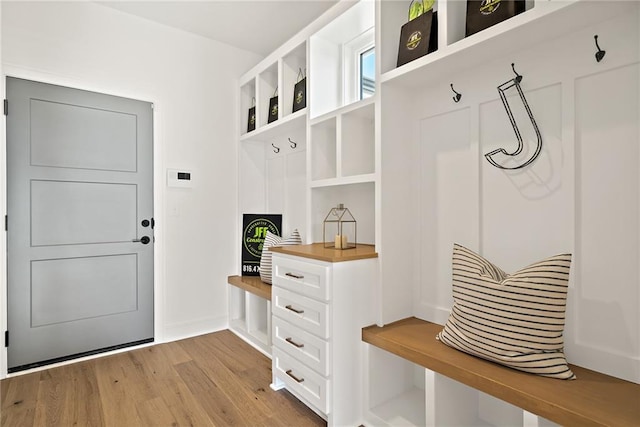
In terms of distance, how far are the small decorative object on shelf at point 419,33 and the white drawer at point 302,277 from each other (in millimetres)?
1216

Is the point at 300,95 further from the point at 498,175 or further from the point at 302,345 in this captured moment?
the point at 302,345

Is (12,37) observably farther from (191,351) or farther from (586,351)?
(586,351)

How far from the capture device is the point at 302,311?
1.93 m

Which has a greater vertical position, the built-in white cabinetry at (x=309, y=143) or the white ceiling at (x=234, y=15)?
the white ceiling at (x=234, y=15)

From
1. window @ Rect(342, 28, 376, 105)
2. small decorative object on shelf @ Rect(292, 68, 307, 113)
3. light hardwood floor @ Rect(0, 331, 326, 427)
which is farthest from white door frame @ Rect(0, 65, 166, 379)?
window @ Rect(342, 28, 376, 105)

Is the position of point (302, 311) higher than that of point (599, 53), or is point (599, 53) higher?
point (599, 53)

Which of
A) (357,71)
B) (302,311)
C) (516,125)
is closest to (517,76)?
(516,125)

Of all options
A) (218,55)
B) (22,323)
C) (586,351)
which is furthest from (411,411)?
(218,55)

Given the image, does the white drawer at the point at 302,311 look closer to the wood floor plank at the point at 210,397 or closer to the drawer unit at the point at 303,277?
the drawer unit at the point at 303,277

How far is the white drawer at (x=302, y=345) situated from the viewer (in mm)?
1777

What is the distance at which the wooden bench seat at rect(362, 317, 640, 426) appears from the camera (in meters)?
1.08

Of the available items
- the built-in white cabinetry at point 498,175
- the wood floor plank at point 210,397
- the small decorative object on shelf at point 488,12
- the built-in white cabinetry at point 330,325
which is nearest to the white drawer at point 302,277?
the built-in white cabinetry at point 330,325

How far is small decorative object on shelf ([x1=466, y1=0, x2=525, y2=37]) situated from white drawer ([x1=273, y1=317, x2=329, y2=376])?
1.67 m

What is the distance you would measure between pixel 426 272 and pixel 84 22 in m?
3.09
